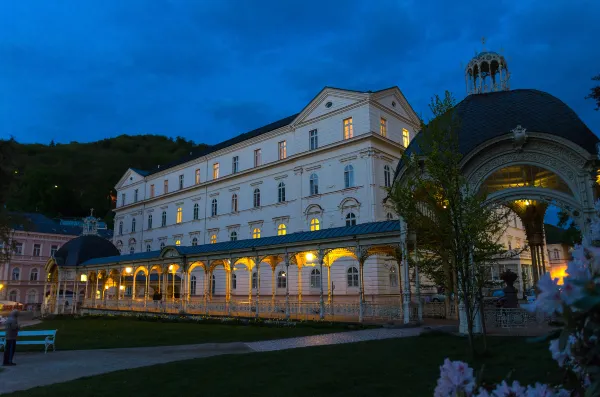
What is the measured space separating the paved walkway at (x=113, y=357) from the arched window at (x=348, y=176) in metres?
16.7

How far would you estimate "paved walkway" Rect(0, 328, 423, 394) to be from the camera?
420 inches

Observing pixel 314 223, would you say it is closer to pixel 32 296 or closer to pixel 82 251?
pixel 82 251

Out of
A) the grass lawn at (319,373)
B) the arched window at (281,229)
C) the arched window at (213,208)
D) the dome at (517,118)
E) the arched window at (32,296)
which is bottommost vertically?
the grass lawn at (319,373)

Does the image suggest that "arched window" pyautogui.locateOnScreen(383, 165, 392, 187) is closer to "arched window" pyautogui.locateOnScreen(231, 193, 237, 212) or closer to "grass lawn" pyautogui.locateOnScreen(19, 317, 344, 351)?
"grass lawn" pyautogui.locateOnScreen(19, 317, 344, 351)

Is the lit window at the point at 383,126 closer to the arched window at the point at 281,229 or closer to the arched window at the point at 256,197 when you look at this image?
the arched window at the point at 281,229

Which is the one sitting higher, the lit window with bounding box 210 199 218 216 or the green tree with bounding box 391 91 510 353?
the lit window with bounding box 210 199 218 216

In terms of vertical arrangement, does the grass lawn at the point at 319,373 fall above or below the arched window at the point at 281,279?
below

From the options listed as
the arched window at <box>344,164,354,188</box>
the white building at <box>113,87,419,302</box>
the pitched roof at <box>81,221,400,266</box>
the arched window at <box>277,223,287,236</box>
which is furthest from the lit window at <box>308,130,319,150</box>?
the pitched roof at <box>81,221,400,266</box>

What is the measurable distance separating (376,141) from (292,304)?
1383cm

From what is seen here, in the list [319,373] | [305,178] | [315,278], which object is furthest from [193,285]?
[319,373]

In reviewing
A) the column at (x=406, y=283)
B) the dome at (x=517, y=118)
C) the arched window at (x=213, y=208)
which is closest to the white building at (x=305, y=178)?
→ the arched window at (x=213, y=208)

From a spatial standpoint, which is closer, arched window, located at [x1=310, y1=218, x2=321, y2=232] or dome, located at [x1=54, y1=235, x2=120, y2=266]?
arched window, located at [x1=310, y1=218, x2=321, y2=232]

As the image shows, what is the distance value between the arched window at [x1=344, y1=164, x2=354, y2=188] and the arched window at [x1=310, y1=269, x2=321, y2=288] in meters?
7.00

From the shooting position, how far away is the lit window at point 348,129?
34.6 m
